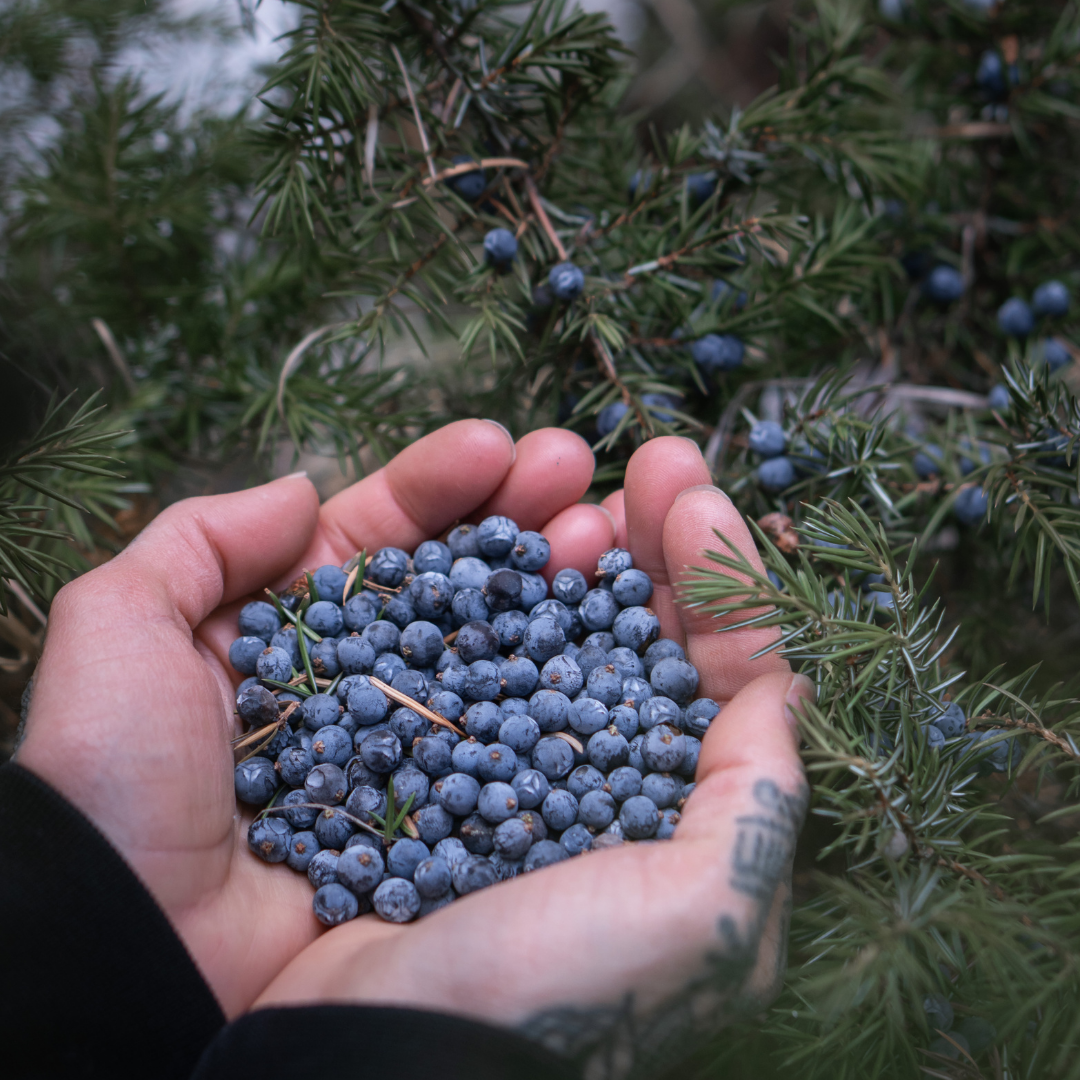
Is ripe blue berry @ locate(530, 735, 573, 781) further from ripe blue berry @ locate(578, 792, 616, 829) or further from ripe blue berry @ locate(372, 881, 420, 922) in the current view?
ripe blue berry @ locate(372, 881, 420, 922)

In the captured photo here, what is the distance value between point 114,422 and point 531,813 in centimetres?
79

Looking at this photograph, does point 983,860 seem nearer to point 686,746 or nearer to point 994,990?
point 994,990

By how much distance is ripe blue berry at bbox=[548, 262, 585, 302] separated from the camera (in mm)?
899

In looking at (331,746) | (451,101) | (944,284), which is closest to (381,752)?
(331,746)

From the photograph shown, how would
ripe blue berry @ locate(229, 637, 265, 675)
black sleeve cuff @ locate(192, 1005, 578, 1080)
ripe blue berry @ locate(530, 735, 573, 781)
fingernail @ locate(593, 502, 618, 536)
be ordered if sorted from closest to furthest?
1. black sleeve cuff @ locate(192, 1005, 578, 1080)
2. ripe blue berry @ locate(530, 735, 573, 781)
3. ripe blue berry @ locate(229, 637, 265, 675)
4. fingernail @ locate(593, 502, 618, 536)

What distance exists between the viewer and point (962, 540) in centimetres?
113

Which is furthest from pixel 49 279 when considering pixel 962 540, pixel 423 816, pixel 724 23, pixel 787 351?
pixel 724 23

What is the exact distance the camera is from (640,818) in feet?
2.31

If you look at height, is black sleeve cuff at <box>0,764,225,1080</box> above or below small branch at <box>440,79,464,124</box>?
below

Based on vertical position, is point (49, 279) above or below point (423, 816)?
above

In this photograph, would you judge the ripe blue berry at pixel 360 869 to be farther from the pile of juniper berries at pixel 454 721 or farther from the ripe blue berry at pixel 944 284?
the ripe blue berry at pixel 944 284

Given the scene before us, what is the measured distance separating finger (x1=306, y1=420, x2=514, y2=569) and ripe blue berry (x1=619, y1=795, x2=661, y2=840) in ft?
1.46

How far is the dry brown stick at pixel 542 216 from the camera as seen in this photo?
0.93 meters

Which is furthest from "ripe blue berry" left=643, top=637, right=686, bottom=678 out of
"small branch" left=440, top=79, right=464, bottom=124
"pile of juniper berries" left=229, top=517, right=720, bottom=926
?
"small branch" left=440, top=79, right=464, bottom=124
